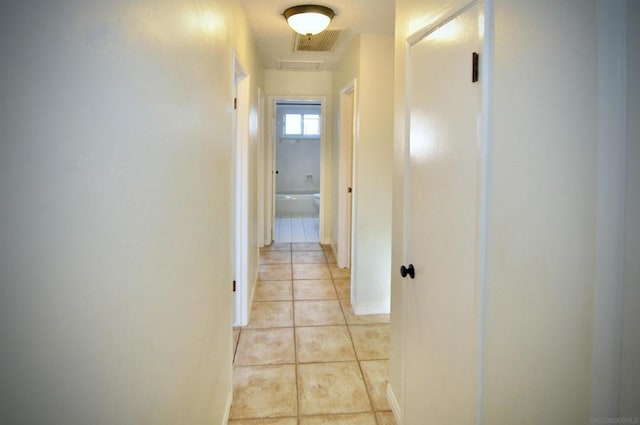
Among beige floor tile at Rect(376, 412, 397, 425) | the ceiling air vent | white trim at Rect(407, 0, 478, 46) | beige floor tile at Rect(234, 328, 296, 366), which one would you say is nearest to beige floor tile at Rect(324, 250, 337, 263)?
beige floor tile at Rect(234, 328, 296, 366)

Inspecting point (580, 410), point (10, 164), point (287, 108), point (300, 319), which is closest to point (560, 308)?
point (580, 410)

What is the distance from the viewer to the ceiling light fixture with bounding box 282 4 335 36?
294 cm

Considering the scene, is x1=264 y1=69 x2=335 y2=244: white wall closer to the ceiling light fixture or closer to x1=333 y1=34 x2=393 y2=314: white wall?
x1=333 y1=34 x2=393 y2=314: white wall

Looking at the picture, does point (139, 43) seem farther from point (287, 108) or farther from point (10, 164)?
point (287, 108)

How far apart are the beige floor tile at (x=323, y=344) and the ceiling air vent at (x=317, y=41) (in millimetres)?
2483

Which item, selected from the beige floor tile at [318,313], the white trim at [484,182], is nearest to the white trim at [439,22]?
the white trim at [484,182]

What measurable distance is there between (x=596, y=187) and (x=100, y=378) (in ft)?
3.62

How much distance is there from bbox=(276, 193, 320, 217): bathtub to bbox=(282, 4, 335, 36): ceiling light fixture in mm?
6127

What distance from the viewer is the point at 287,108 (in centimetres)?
948

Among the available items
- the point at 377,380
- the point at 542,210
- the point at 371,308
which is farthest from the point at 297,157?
the point at 542,210

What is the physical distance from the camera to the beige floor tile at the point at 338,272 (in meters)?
4.75

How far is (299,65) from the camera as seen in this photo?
515 centimetres

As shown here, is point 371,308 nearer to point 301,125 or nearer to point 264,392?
point 264,392

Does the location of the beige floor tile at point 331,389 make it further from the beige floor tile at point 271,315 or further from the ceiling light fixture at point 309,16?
the ceiling light fixture at point 309,16
